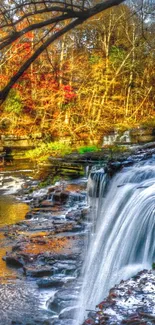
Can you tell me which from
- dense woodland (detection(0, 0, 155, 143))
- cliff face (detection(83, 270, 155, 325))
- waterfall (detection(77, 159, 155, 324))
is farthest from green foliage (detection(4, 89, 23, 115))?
cliff face (detection(83, 270, 155, 325))

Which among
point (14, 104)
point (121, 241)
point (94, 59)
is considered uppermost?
point (94, 59)

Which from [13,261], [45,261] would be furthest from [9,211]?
[45,261]

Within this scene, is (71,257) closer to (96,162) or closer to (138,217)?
(138,217)

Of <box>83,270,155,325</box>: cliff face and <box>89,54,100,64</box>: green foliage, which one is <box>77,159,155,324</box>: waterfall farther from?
<box>89,54,100,64</box>: green foliage

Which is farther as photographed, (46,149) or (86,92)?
(86,92)

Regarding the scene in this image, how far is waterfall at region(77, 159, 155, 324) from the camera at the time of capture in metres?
6.05

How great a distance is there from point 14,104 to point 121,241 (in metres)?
17.5

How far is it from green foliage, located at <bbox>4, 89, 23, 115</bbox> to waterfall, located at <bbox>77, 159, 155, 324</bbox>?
622 inches

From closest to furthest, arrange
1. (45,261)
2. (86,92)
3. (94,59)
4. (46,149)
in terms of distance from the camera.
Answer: (45,261) → (46,149) → (86,92) → (94,59)

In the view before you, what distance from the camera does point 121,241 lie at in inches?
267

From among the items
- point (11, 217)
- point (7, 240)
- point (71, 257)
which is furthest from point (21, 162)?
point (71, 257)

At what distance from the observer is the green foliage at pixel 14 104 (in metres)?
23.2

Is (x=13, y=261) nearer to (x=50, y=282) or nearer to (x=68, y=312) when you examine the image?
(x=50, y=282)

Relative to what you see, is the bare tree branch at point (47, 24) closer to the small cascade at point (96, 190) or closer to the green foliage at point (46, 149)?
the small cascade at point (96, 190)
